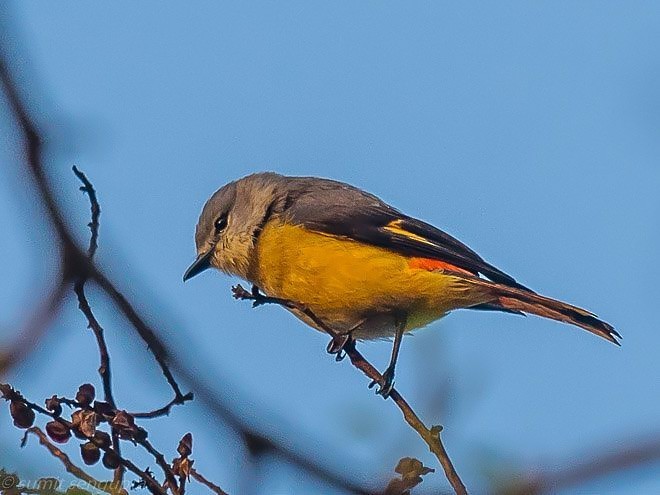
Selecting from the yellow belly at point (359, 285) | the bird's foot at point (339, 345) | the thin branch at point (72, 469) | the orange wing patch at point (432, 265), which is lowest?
the thin branch at point (72, 469)

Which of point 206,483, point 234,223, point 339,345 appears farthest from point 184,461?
point 234,223

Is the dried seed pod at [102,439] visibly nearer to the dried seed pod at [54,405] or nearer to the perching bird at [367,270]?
the dried seed pod at [54,405]

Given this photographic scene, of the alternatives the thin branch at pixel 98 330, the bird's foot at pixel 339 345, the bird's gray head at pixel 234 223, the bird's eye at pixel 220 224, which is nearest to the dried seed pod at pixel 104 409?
the thin branch at pixel 98 330

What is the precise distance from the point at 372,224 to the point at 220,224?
1.15 metres

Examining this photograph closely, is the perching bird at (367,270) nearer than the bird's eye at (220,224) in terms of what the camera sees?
Yes

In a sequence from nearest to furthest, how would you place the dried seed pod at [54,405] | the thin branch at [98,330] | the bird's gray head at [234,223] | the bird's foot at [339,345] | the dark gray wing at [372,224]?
the thin branch at [98,330], the dried seed pod at [54,405], the bird's foot at [339,345], the dark gray wing at [372,224], the bird's gray head at [234,223]

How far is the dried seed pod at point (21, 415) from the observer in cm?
250

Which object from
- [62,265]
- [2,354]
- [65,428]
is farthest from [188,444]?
[62,265]

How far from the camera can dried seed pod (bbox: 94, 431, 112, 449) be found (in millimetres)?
2430

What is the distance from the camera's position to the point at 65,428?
259 cm

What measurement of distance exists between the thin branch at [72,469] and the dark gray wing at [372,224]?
10.0 ft

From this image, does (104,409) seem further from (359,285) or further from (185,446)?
(359,285)

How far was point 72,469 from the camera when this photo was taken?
231 centimetres

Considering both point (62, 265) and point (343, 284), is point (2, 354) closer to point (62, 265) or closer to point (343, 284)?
point (62, 265)
